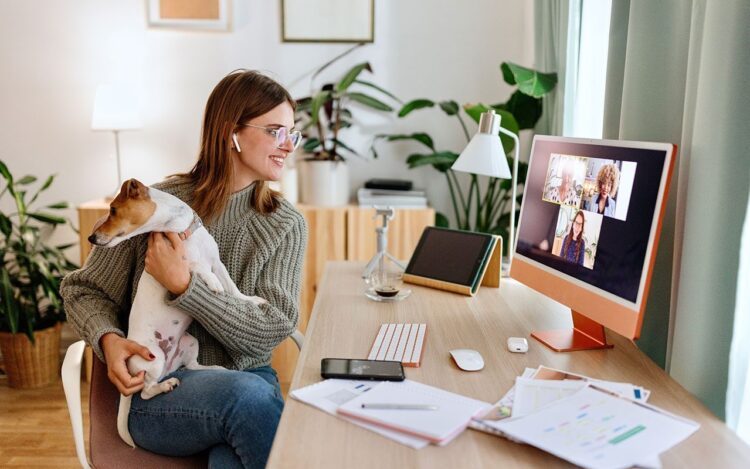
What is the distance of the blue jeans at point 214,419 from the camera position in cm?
133

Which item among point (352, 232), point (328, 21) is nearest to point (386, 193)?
point (352, 232)

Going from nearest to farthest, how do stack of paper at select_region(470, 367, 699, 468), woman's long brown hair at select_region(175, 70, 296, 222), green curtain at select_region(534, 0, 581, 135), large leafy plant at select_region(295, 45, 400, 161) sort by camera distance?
stack of paper at select_region(470, 367, 699, 468) < woman's long brown hair at select_region(175, 70, 296, 222) < green curtain at select_region(534, 0, 581, 135) < large leafy plant at select_region(295, 45, 400, 161)

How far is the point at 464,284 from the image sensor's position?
1911 millimetres

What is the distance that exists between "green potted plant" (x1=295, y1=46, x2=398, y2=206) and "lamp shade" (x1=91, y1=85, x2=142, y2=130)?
2.44 feet

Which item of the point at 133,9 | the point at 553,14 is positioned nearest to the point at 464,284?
the point at 553,14

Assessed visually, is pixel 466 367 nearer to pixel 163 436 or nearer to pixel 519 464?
pixel 519 464

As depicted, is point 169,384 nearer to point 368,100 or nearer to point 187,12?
point 368,100

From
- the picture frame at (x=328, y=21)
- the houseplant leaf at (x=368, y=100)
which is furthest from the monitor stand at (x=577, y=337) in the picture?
Result: the picture frame at (x=328, y=21)

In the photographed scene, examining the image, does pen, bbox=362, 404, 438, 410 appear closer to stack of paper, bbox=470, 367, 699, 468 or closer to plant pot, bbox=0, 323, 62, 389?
stack of paper, bbox=470, 367, 699, 468

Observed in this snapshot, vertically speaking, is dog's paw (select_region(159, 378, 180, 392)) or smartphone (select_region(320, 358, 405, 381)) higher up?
smartphone (select_region(320, 358, 405, 381))

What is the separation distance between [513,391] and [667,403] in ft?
0.83

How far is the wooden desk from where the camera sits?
0.98 metres

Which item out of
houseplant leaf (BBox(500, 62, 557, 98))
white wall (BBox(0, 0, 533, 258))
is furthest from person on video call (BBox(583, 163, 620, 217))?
white wall (BBox(0, 0, 533, 258))

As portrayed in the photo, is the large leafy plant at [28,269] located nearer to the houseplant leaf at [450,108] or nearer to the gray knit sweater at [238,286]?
the gray knit sweater at [238,286]
